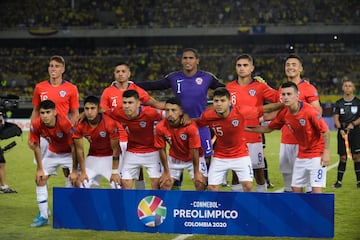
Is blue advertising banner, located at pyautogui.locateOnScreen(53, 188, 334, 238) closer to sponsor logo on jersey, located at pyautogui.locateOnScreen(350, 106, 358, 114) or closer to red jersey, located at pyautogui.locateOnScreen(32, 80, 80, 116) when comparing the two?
red jersey, located at pyautogui.locateOnScreen(32, 80, 80, 116)

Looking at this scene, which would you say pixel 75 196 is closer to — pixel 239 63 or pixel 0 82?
pixel 239 63

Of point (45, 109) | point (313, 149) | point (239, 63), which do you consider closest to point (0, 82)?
point (45, 109)

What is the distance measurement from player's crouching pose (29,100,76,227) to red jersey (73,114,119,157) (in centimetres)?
15

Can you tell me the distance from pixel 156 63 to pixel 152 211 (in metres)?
35.4

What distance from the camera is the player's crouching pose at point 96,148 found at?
8.78 metres

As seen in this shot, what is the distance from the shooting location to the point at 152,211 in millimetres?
7918

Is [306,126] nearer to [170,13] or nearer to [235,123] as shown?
[235,123]

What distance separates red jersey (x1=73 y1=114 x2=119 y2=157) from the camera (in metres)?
8.87

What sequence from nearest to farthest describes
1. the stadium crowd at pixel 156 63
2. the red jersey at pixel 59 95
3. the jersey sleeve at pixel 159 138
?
the jersey sleeve at pixel 159 138 → the red jersey at pixel 59 95 → the stadium crowd at pixel 156 63

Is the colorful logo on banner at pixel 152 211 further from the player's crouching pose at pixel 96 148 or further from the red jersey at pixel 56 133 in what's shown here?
the red jersey at pixel 56 133

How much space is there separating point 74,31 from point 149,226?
121ft

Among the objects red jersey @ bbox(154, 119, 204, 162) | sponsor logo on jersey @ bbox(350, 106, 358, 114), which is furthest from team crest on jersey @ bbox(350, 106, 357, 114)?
red jersey @ bbox(154, 119, 204, 162)

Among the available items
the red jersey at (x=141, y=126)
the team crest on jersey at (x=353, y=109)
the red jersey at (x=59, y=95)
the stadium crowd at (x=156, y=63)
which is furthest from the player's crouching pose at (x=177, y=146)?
the stadium crowd at (x=156, y=63)

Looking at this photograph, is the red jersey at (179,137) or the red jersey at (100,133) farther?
the red jersey at (100,133)
